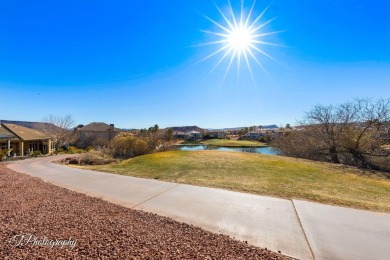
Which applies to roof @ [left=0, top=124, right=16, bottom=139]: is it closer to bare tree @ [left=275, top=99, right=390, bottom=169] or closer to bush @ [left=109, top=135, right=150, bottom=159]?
bush @ [left=109, top=135, right=150, bottom=159]

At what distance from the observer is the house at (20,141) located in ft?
67.8

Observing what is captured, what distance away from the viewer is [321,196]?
5652mm

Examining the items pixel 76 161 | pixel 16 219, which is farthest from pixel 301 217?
pixel 76 161

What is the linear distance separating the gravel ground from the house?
22.5m

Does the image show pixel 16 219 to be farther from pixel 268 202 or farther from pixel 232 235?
pixel 268 202

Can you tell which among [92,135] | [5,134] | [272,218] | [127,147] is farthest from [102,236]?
[92,135]

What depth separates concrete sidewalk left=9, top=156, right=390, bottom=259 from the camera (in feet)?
9.95

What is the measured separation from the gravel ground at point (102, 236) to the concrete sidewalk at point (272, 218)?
0.42 meters

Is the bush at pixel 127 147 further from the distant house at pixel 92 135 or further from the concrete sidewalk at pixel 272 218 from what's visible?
the distant house at pixel 92 135

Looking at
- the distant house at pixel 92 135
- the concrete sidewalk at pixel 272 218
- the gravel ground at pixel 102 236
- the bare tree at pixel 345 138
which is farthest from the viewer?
the distant house at pixel 92 135

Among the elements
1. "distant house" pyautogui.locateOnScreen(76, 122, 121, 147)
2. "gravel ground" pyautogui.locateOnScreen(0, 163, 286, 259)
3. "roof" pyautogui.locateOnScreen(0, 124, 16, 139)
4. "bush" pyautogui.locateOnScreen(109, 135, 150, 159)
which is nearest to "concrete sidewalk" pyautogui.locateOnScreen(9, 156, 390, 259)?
"gravel ground" pyautogui.locateOnScreen(0, 163, 286, 259)

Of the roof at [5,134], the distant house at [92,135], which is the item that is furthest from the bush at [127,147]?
the distant house at [92,135]

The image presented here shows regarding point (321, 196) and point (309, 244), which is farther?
point (321, 196)

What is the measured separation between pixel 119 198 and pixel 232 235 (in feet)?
11.1
